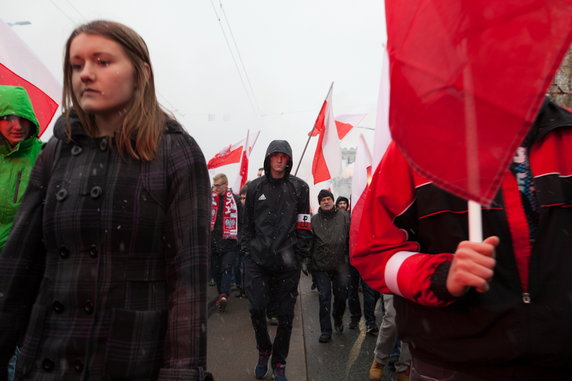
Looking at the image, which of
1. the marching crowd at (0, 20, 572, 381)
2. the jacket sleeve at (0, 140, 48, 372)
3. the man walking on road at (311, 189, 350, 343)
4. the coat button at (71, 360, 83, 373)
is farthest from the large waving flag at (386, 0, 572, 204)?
the man walking on road at (311, 189, 350, 343)

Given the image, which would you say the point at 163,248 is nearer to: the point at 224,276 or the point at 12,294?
the point at 12,294

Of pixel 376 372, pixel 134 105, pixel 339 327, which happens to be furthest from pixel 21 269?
pixel 339 327

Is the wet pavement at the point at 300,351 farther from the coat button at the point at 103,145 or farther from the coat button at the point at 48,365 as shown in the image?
the coat button at the point at 103,145

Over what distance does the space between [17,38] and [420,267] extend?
Answer: 14.8ft

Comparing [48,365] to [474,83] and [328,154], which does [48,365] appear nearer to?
[474,83]

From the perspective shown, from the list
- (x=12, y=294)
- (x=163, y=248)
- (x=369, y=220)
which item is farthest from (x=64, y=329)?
(x=369, y=220)

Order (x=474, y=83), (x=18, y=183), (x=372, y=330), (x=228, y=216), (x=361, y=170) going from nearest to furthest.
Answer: (x=474, y=83) < (x=18, y=183) < (x=361, y=170) < (x=372, y=330) < (x=228, y=216)

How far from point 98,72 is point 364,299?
5.46m

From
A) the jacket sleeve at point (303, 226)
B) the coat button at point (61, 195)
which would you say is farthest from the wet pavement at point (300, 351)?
the coat button at point (61, 195)

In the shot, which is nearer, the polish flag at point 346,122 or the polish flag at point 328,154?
the polish flag at point 328,154

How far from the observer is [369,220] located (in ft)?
5.34

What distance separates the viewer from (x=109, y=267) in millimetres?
1380

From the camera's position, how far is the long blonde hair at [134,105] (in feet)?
4.91

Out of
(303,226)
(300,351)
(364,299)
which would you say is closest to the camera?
(303,226)
